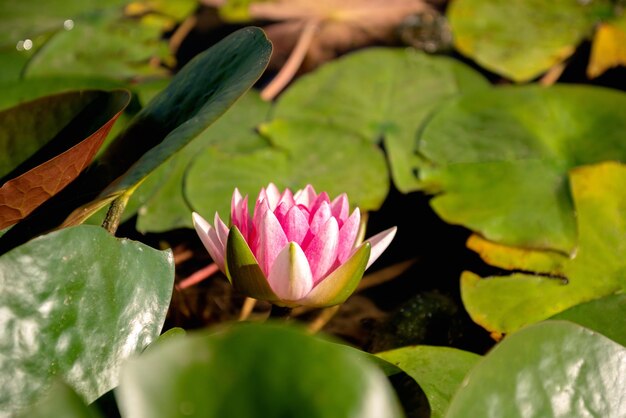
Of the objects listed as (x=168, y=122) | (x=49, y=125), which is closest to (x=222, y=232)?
(x=168, y=122)

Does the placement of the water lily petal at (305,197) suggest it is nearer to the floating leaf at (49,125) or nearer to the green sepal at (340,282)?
the green sepal at (340,282)

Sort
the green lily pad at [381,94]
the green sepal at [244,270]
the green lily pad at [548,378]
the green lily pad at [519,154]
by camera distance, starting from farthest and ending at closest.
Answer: the green lily pad at [381,94], the green lily pad at [519,154], the green sepal at [244,270], the green lily pad at [548,378]

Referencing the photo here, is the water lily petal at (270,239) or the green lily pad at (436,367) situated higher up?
the water lily petal at (270,239)

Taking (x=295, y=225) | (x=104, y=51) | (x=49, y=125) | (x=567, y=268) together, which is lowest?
(x=567, y=268)

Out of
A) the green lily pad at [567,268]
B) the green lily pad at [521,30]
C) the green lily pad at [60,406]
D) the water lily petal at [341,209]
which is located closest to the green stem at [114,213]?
the water lily petal at [341,209]

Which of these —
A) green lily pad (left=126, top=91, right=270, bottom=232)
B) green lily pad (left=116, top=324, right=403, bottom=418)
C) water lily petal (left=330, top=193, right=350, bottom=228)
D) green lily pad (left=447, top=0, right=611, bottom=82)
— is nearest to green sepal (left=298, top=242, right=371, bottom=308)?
water lily petal (left=330, top=193, right=350, bottom=228)

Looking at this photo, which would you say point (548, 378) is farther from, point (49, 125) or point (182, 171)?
point (182, 171)

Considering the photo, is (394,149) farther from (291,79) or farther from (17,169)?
(17,169)
